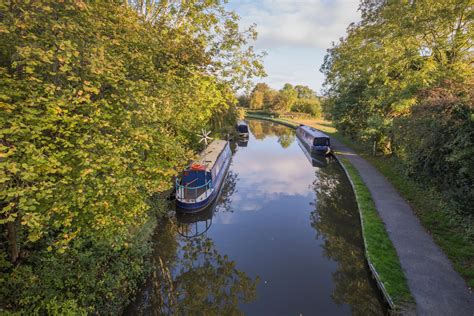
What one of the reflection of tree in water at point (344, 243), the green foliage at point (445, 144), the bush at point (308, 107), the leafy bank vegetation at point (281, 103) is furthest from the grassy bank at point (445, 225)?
the bush at point (308, 107)

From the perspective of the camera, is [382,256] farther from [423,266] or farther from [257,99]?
[257,99]

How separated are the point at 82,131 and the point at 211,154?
532 inches

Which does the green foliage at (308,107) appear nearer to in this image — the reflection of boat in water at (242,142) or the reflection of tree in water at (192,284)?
the reflection of boat in water at (242,142)

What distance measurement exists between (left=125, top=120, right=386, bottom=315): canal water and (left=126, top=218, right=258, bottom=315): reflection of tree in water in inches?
1.3

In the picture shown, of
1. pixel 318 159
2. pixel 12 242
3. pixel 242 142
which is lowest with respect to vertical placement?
pixel 242 142

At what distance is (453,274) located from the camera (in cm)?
801

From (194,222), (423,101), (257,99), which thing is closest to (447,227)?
(423,101)

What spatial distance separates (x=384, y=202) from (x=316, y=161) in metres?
12.9

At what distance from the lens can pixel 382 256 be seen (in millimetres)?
9156

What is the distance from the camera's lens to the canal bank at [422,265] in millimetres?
6916

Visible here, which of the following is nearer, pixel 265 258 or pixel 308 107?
pixel 265 258

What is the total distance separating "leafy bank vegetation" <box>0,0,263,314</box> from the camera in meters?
4.26

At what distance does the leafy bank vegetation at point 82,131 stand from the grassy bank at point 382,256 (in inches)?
291

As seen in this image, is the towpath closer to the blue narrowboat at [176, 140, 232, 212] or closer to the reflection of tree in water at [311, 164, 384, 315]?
the reflection of tree in water at [311, 164, 384, 315]
